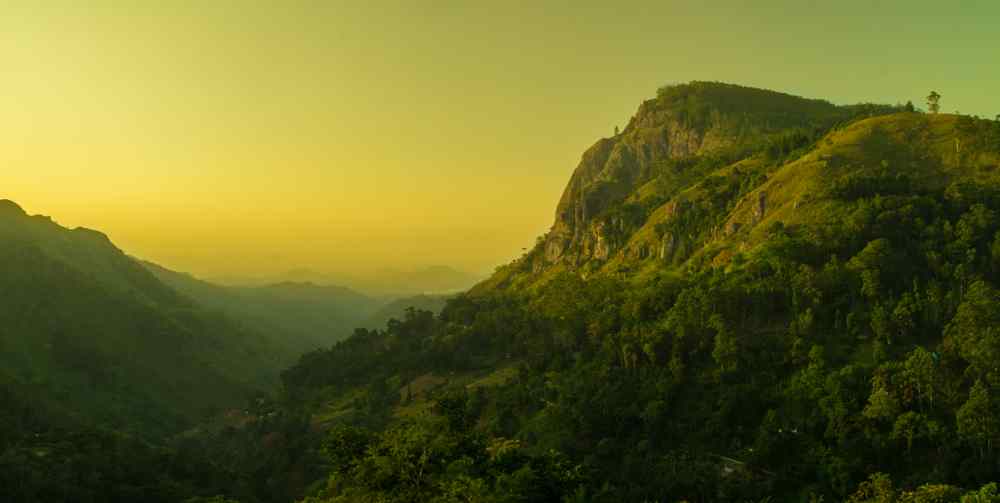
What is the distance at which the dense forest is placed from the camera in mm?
70250

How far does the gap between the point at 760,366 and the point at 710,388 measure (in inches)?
316

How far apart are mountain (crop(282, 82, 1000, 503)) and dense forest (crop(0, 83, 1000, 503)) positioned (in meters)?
0.35

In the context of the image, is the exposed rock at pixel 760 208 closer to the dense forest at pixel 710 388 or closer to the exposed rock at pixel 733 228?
the dense forest at pixel 710 388

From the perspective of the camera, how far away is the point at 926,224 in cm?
11400

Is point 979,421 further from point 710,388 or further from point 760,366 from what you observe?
point 710,388

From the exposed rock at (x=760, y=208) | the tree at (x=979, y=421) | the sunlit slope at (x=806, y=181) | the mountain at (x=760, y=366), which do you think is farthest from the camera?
the exposed rock at (x=760, y=208)

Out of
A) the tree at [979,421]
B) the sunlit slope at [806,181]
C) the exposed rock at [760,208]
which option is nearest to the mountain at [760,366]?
the tree at [979,421]

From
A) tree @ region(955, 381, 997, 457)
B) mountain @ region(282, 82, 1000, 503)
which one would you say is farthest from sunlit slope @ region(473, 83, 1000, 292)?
tree @ region(955, 381, 997, 457)

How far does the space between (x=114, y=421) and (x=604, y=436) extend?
12275 centimetres

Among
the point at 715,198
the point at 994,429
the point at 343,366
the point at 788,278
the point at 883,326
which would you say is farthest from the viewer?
the point at 343,366

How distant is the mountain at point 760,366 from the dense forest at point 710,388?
354mm

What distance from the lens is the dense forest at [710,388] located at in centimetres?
7025

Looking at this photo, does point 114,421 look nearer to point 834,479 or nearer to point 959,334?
point 834,479

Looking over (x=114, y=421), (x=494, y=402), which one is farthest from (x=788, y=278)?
(x=114, y=421)
